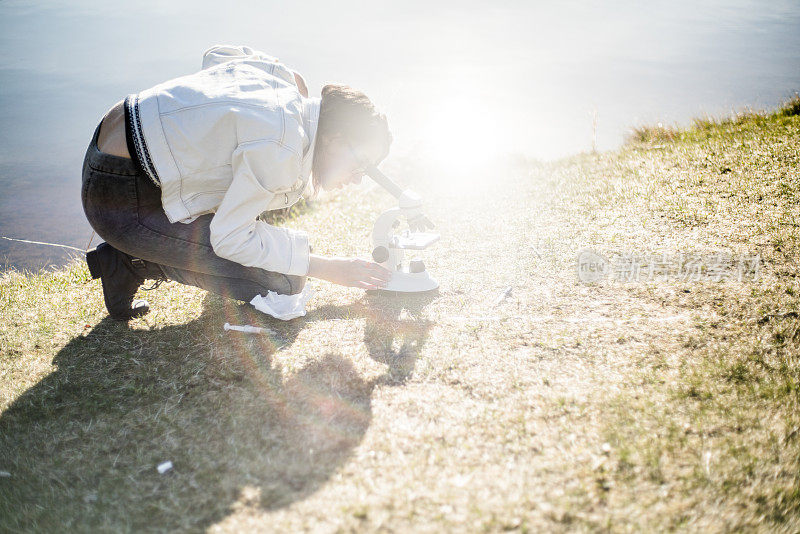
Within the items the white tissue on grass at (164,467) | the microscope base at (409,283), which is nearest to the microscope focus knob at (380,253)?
the microscope base at (409,283)

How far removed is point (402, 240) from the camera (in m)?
2.87

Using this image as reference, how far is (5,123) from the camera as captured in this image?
34.4 feet

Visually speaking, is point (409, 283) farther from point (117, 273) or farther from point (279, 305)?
point (117, 273)

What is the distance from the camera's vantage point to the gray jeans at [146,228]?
2.34 meters

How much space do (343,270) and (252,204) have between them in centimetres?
57

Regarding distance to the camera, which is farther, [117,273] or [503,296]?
[503,296]

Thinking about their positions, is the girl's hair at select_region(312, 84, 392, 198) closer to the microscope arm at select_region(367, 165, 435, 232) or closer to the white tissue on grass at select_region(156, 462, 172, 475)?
the microscope arm at select_region(367, 165, 435, 232)

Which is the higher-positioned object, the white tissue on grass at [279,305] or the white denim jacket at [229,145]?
the white denim jacket at [229,145]

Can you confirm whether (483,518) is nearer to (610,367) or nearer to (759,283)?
(610,367)

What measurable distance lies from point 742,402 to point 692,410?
0.20m

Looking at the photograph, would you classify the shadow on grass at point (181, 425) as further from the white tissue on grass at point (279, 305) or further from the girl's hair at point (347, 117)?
the girl's hair at point (347, 117)

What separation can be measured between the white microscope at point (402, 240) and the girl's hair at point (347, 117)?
22cm

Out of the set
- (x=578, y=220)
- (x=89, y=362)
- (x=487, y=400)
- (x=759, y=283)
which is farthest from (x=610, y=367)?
(x=89, y=362)

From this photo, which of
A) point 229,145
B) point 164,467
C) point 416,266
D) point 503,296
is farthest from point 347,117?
point 164,467
